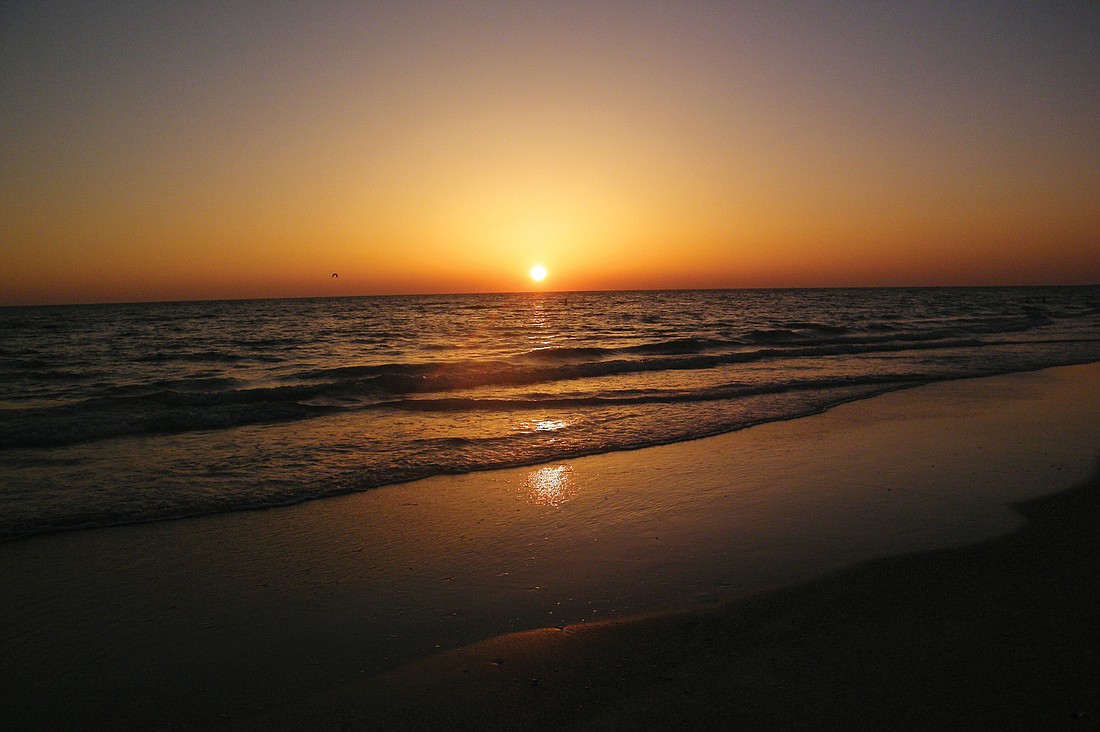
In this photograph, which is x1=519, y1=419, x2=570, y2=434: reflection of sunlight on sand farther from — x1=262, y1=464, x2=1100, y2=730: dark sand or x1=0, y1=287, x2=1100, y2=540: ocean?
x1=262, y1=464, x2=1100, y2=730: dark sand

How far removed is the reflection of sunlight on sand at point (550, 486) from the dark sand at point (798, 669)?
3.02 metres

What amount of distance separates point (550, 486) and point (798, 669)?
440cm

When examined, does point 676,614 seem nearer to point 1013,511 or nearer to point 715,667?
point 715,667

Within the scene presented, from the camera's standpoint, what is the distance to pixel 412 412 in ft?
44.4

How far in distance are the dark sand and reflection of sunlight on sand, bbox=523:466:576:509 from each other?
9.89ft

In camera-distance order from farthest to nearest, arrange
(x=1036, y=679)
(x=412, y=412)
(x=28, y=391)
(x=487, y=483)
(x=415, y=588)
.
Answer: (x=28, y=391), (x=412, y=412), (x=487, y=483), (x=415, y=588), (x=1036, y=679)

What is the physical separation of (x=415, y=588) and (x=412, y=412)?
8859 millimetres

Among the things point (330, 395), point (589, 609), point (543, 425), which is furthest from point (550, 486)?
point (330, 395)

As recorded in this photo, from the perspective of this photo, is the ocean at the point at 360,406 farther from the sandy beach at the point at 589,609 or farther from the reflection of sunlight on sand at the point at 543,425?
the sandy beach at the point at 589,609

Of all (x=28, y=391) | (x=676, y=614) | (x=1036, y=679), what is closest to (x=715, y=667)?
(x=676, y=614)

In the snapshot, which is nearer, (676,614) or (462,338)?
(676,614)

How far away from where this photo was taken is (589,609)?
4.44 metres

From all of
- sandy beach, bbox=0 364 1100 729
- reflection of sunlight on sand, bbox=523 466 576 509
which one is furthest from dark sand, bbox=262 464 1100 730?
reflection of sunlight on sand, bbox=523 466 576 509

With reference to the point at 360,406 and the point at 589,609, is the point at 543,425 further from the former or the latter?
the point at 589,609
